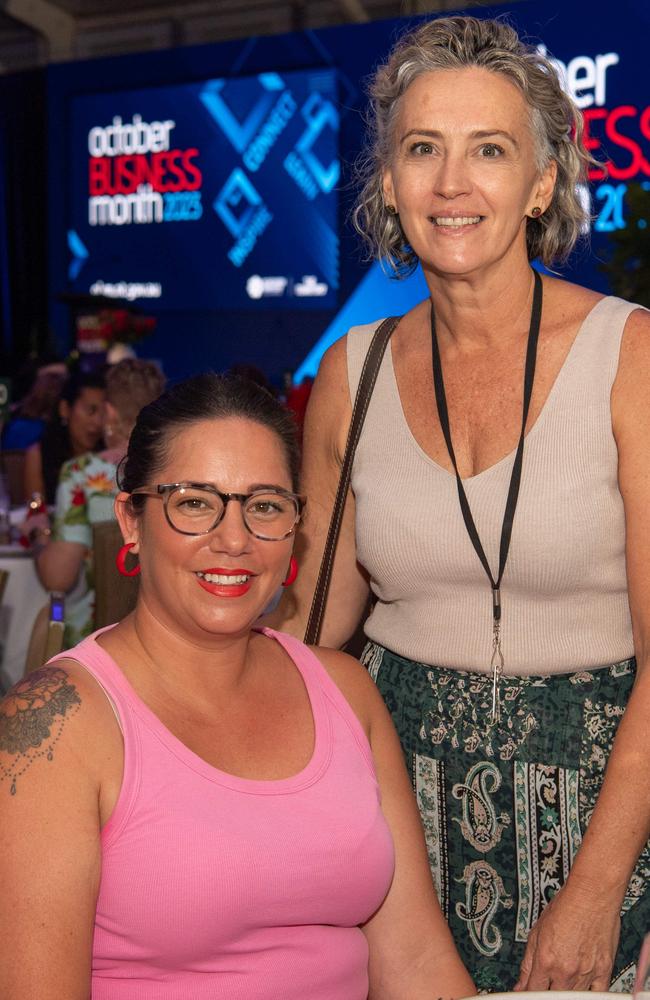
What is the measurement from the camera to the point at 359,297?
950 cm

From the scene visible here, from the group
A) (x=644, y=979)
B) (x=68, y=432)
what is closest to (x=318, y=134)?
(x=68, y=432)

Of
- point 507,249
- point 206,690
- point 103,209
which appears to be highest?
point 103,209

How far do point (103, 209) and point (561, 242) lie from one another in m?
9.53

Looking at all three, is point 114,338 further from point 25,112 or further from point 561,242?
point 561,242

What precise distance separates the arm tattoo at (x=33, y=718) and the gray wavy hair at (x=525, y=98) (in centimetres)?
100

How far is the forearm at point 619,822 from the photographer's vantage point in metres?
1.58

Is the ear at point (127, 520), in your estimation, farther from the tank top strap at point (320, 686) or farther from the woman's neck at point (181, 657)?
the tank top strap at point (320, 686)

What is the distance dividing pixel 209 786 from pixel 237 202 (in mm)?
9136

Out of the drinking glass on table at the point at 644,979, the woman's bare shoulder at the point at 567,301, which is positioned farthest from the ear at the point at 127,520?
the drinking glass on table at the point at 644,979

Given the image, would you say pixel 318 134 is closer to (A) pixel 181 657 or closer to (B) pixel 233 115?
(B) pixel 233 115

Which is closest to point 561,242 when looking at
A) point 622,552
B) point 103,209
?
point 622,552

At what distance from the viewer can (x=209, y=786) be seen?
147cm

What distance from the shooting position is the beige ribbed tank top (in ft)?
5.74

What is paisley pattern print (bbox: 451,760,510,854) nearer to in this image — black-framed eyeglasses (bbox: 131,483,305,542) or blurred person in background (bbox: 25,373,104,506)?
black-framed eyeglasses (bbox: 131,483,305,542)
